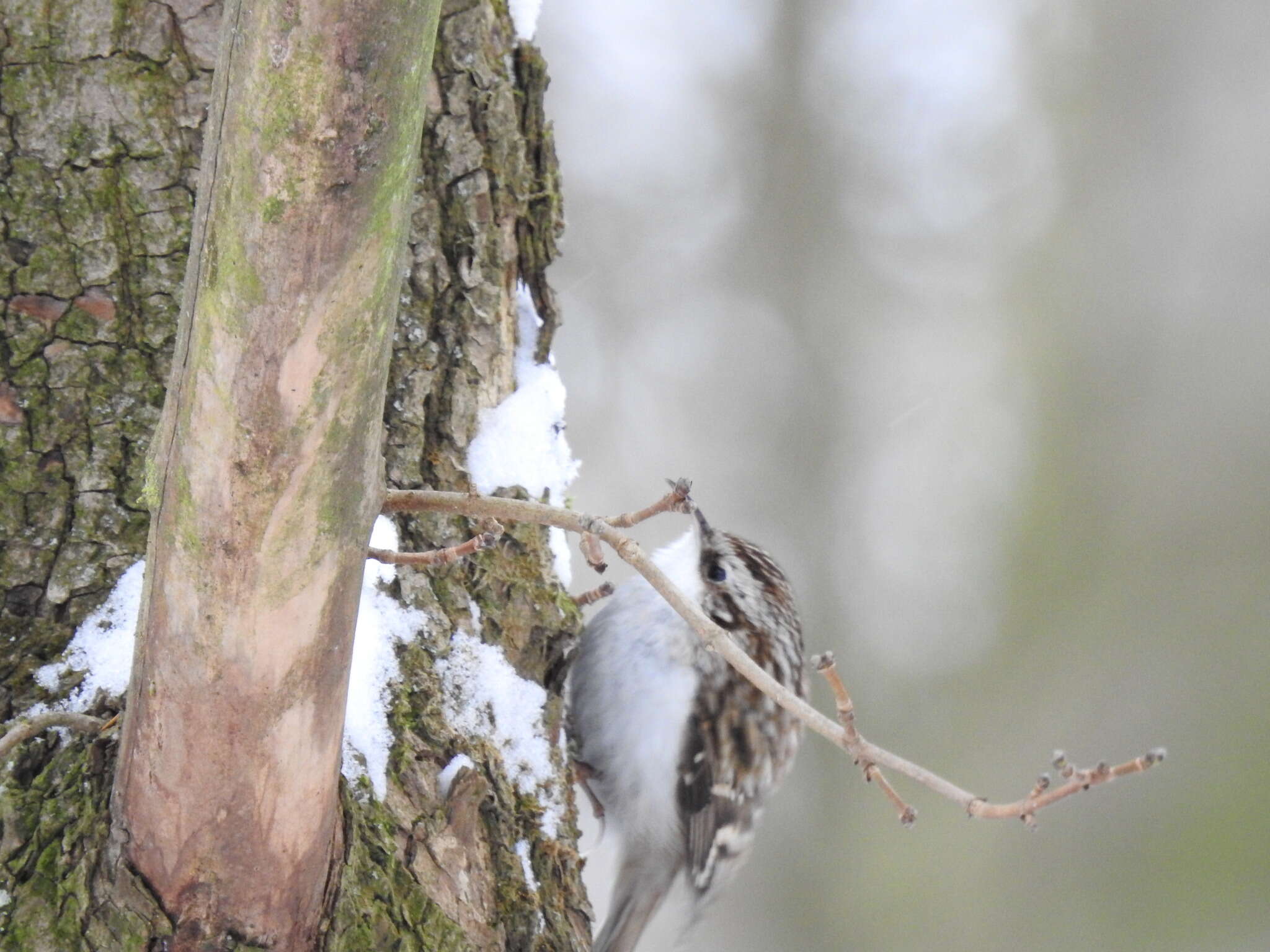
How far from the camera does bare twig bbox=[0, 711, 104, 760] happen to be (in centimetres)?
136

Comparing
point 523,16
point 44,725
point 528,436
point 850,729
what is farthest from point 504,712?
point 523,16

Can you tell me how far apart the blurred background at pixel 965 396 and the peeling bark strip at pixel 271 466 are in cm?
361

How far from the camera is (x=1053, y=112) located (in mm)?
6012

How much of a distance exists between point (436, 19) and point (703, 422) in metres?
5.74

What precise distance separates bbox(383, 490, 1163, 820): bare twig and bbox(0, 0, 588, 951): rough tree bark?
405 mm

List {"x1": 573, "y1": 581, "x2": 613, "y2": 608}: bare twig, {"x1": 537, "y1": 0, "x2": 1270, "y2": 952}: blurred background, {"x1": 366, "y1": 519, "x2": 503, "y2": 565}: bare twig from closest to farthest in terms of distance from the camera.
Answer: {"x1": 366, "y1": 519, "x2": 503, "y2": 565}: bare twig → {"x1": 573, "y1": 581, "x2": 613, "y2": 608}: bare twig → {"x1": 537, "y1": 0, "x2": 1270, "y2": 952}: blurred background

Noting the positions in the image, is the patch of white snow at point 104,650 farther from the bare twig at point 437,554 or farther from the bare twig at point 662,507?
the bare twig at point 662,507

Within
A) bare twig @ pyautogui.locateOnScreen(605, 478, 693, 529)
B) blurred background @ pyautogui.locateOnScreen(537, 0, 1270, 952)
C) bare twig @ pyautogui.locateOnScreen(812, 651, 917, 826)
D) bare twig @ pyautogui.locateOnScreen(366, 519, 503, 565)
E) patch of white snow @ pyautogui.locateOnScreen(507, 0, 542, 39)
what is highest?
blurred background @ pyautogui.locateOnScreen(537, 0, 1270, 952)

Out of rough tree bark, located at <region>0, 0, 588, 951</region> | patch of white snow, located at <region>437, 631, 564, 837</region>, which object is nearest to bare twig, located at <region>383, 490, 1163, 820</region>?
rough tree bark, located at <region>0, 0, 588, 951</region>

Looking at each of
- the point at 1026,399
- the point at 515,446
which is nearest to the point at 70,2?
the point at 515,446

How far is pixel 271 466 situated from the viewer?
112 cm

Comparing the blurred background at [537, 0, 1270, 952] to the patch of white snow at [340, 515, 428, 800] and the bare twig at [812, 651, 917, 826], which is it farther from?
A: the bare twig at [812, 651, 917, 826]

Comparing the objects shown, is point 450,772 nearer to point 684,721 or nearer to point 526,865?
point 526,865

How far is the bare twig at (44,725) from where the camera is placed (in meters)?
1.36
